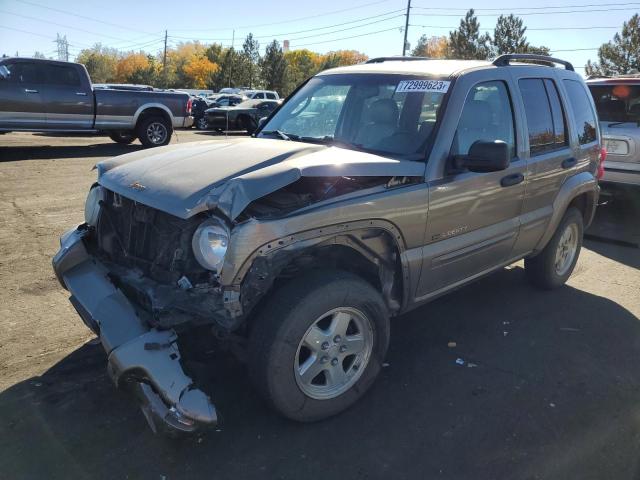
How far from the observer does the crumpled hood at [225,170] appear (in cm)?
261

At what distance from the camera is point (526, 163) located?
409 centimetres

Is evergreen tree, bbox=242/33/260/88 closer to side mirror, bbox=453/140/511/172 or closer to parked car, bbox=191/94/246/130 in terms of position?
parked car, bbox=191/94/246/130

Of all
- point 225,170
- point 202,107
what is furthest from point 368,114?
point 202,107

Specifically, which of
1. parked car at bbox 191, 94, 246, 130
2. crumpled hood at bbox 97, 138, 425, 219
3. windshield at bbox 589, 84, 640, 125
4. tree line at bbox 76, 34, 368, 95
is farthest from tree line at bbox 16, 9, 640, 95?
crumpled hood at bbox 97, 138, 425, 219

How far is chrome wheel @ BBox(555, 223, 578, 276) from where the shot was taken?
508 centimetres

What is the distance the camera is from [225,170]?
291cm

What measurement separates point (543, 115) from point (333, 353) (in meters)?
2.80

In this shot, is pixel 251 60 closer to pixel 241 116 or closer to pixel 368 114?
pixel 241 116

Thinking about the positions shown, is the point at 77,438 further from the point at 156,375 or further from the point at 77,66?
the point at 77,66

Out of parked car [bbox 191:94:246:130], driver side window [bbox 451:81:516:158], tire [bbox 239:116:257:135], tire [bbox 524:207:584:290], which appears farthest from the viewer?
parked car [bbox 191:94:246:130]

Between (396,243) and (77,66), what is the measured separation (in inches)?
487

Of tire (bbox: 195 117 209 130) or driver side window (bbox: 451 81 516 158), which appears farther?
tire (bbox: 195 117 209 130)

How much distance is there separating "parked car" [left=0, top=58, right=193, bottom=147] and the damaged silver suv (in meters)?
10.3

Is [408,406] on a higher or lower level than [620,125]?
lower
